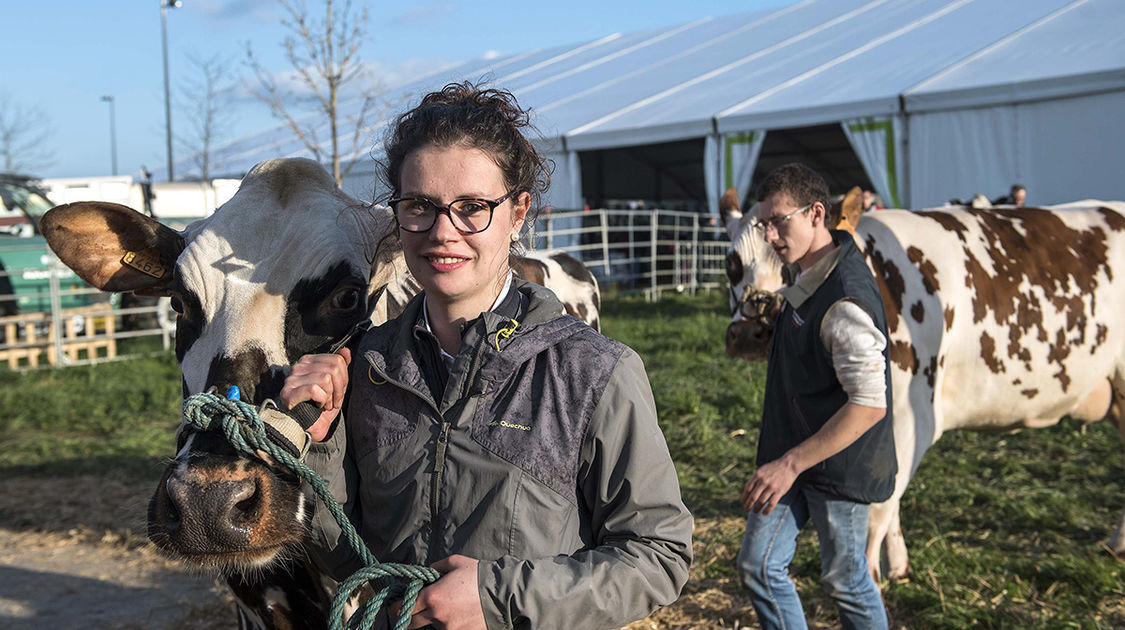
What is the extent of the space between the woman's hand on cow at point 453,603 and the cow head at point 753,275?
2489 millimetres

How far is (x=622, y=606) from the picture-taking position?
1.41 metres

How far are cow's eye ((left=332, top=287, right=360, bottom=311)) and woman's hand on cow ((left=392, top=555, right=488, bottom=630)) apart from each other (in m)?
0.92

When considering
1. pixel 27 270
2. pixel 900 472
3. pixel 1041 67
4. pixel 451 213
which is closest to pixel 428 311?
pixel 451 213

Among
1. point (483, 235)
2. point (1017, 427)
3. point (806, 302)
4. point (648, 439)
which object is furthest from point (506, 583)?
point (1017, 427)

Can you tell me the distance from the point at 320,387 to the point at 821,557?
1.93 m

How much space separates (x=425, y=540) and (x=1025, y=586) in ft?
10.5

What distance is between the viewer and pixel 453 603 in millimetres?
1320

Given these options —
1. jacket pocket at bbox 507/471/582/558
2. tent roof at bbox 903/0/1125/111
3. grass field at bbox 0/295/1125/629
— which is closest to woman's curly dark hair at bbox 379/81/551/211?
jacket pocket at bbox 507/471/582/558

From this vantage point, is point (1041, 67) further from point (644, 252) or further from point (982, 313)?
point (982, 313)

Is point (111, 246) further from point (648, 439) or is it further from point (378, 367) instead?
point (648, 439)

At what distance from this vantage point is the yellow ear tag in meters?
2.34

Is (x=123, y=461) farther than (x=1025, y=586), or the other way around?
(x=123, y=461)

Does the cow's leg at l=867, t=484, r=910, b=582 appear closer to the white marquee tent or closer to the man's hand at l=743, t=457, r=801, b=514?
the man's hand at l=743, t=457, r=801, b=514

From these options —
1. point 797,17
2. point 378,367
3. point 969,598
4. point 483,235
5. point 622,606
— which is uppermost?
point 797,17
